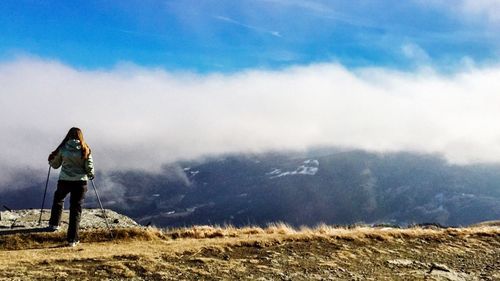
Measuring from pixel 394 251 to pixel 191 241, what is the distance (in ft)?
31.9

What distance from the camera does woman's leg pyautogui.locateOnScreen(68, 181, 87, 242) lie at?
19.2m

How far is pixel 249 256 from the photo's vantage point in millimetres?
19188

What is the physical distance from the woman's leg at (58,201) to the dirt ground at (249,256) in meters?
0.97

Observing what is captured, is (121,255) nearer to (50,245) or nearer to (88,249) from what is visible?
(88,249)

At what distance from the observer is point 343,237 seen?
23.7 metres

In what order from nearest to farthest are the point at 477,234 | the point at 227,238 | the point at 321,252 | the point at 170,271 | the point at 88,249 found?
the point at 170,271 < the point at 88,249 < the point at 321,252 < the point at 227,238 < the point at 477,234

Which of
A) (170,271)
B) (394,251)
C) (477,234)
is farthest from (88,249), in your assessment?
(477,234)

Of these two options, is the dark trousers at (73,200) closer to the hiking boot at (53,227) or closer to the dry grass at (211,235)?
the hiking boot at (53,227)

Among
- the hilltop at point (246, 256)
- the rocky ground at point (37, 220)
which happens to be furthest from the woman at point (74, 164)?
the rocky ground at point (37, 220)

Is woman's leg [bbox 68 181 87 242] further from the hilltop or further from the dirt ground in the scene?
the hilltop

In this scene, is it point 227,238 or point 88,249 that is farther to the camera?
point 227,238

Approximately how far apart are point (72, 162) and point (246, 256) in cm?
824

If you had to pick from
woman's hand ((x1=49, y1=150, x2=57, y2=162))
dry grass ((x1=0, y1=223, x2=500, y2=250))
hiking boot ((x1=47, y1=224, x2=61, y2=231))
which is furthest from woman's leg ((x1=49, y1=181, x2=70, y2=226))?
woman's hand ((x1=49, y1=150, x2=57, y2=162))

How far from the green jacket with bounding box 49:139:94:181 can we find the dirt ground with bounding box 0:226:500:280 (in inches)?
107
